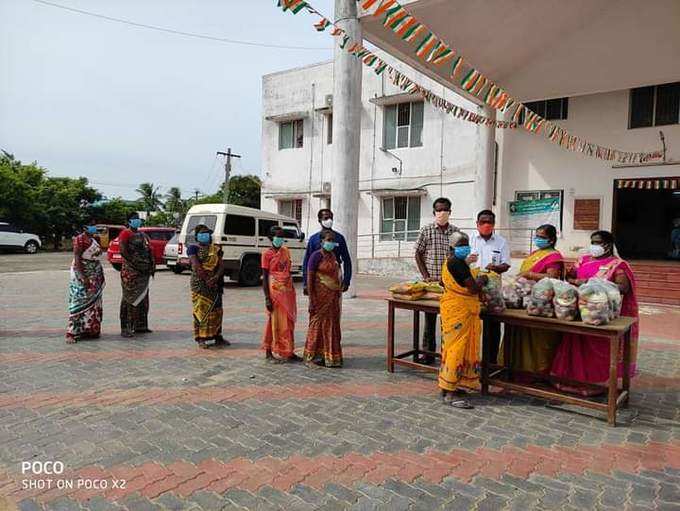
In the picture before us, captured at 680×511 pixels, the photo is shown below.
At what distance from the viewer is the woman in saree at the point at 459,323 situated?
3.93 metres

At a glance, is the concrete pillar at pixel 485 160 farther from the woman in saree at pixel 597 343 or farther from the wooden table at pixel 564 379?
the wooden table at pixel 564 379

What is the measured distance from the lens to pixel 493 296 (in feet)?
13.9

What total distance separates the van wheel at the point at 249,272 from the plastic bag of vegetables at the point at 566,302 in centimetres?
990

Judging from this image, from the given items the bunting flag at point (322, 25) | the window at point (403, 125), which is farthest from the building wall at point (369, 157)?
the bunting flag at point (322, 25)

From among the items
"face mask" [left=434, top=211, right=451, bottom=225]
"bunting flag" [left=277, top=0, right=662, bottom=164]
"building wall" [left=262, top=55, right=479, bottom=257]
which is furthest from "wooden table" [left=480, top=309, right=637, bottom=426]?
"building wall" [left=262, top=55, right=479, bottom=257]

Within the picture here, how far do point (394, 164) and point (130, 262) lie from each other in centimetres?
1305

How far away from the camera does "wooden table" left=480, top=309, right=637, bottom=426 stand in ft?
12.0

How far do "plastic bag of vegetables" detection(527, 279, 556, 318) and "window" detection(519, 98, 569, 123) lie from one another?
11.6 meters

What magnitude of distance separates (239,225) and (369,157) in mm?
7783

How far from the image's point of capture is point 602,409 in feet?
12.5

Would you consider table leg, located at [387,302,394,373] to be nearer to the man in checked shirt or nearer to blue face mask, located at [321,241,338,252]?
the man in checked shirt

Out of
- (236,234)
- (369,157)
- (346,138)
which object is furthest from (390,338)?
(369,157)

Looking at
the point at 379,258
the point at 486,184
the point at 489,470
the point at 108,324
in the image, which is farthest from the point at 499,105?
the point at 379,258

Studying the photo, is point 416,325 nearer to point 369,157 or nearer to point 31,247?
point 369,157
